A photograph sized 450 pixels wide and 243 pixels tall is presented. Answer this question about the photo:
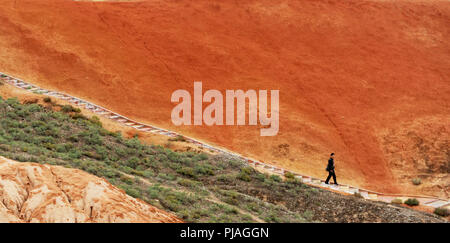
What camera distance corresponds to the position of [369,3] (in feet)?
102

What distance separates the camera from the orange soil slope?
20172 millimetres

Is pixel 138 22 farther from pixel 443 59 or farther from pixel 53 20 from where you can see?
pixel 443 59

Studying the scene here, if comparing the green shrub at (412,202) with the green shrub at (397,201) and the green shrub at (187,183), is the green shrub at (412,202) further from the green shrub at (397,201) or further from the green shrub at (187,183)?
the green shrub at (187,183)

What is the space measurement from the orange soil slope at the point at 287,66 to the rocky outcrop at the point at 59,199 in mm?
10976

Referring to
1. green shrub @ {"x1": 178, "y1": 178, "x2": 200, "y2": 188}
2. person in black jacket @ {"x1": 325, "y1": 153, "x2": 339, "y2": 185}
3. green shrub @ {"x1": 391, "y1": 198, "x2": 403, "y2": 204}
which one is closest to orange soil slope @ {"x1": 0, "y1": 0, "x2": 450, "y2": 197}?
person in black jacket @ {"x1": 325, "y1": 153, "x2": 339, "y2": 185}

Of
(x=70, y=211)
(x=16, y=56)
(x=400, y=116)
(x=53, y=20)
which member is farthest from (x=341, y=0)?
(x=70, y=211)

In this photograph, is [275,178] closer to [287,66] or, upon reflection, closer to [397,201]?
[397,201]

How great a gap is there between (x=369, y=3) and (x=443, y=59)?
5873mm

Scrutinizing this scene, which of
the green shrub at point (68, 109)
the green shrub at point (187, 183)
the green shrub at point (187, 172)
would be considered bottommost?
the green shrub at point (187, 183)

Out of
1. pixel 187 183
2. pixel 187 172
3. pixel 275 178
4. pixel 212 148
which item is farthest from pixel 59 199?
pixel 212 148

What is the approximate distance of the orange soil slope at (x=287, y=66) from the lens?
2017 cm

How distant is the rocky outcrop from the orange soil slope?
11.0m

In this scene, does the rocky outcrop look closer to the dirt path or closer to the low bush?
the dirt path

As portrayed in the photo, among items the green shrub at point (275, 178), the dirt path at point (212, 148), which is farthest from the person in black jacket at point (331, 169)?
the green shrub at point (275, 178)
